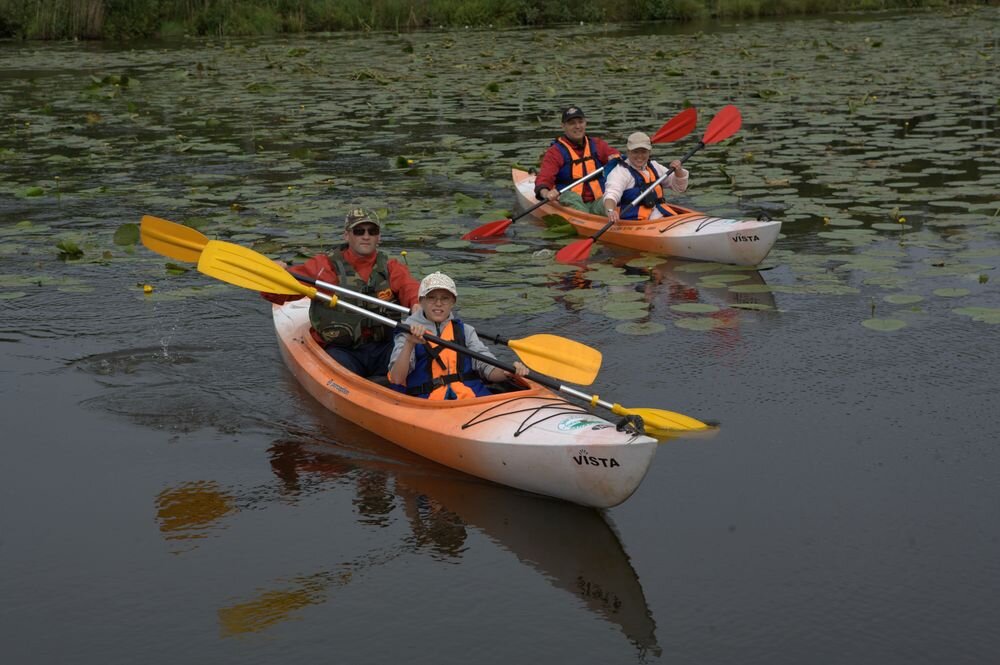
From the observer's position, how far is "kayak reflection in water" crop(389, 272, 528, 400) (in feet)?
19.3

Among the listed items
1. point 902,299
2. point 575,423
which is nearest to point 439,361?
point 575,423

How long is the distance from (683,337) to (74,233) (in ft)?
17.9

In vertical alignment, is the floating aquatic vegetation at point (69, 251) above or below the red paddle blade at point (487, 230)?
below

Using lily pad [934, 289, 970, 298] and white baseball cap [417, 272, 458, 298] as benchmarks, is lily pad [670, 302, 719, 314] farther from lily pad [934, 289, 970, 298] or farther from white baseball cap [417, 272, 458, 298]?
white baseball cap [417, 272, 458, 298]

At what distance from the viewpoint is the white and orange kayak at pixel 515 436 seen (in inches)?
199

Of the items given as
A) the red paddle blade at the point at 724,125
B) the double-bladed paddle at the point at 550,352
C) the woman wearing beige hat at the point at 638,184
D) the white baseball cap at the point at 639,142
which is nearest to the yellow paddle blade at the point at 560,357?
the double-bladed paddle at the point at 550,352

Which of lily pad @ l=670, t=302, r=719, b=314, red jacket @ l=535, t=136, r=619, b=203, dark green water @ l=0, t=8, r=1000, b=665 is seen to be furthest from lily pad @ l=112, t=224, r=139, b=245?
lily pad @ l=670, t=302, r=719, b=314

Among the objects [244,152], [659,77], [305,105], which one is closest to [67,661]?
[244,152]

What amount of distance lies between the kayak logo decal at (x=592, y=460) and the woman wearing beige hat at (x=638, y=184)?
4679 millimetres

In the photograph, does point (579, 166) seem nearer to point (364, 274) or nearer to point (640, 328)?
point (640, 328)

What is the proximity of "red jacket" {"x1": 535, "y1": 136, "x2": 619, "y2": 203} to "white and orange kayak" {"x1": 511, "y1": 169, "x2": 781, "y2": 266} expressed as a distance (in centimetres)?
30

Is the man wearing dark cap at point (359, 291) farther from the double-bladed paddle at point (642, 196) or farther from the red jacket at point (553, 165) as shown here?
the red jacket at point (553, 165)

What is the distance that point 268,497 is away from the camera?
5574 millimetres

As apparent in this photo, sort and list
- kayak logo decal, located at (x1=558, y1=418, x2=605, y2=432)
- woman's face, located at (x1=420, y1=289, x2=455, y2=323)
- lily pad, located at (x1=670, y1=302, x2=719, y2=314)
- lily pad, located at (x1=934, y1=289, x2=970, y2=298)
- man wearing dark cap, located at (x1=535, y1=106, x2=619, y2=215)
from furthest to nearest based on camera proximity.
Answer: man wearing dark cap, located at (x1=535, y1=106, x2=619, y2=215), lily pad, located at (x1=670, y1=302, x2=719, y2=314), lily pad, located at (x1=934, y1=289, x2=970, y2=298), woman's face, located at (x1=420, y1=289, x2=455, y2=323), kayak logo decal, located at (x1=558, y1=418, x2=605, y2=432)
